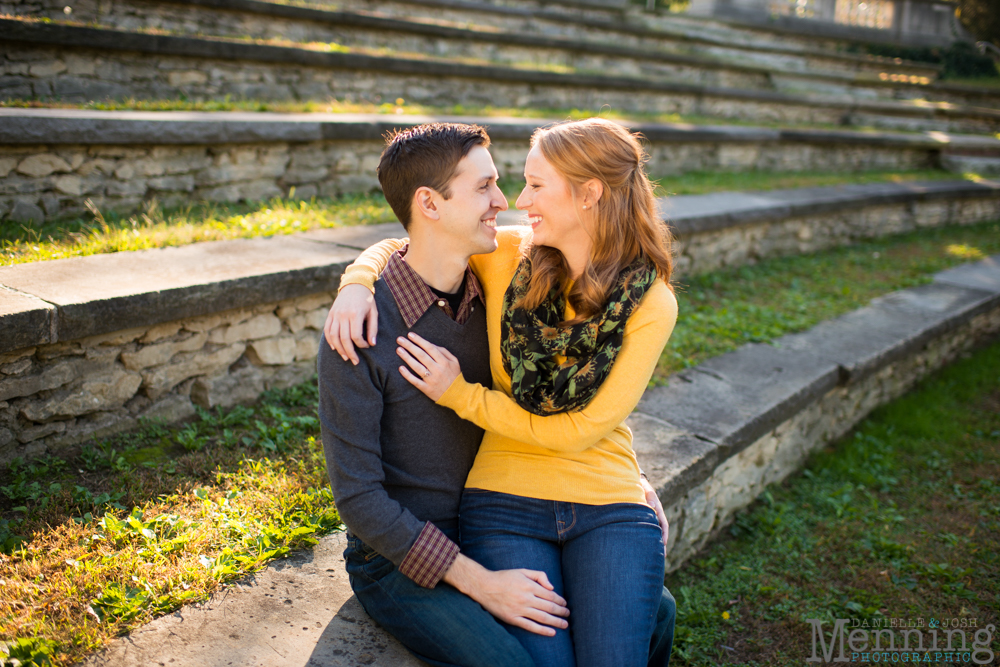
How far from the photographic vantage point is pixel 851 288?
5.50 m

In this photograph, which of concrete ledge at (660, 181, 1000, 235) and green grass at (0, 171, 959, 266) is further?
concrete ledge at (660, 181, 1000, 235)

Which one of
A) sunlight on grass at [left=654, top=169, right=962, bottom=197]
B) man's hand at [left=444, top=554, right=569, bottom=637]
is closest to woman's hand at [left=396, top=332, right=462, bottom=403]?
man's hand at [left=444, top=554, right=569, bottom=637]

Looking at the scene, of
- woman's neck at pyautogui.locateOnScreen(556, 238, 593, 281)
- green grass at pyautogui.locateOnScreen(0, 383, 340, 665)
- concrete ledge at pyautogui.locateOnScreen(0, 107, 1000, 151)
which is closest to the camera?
green grass at pyautogui.locateOnScreen(0, 383, 340, 665)

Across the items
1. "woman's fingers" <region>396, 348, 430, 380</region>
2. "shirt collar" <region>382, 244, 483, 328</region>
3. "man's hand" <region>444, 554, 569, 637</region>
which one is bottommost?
"man's hand" <region>444, 554, 569, 637</region>

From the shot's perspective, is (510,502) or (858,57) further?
(858,57)

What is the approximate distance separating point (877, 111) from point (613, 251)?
36.6 feet

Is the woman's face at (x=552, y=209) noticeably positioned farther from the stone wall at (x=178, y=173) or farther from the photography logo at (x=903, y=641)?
the stone wall at (x=178, y=173)

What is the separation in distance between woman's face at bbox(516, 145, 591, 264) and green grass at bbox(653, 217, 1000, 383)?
56.5 inches

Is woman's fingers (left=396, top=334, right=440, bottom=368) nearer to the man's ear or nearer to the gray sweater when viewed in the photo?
the gray sweater

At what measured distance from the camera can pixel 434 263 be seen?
6.26ft

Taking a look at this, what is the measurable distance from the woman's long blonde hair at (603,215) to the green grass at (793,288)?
4.46 feet

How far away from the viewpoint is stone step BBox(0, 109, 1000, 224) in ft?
11.4

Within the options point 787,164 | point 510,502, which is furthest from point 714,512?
point 787,164

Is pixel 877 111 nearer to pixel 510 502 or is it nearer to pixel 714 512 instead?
pixel 714 512
